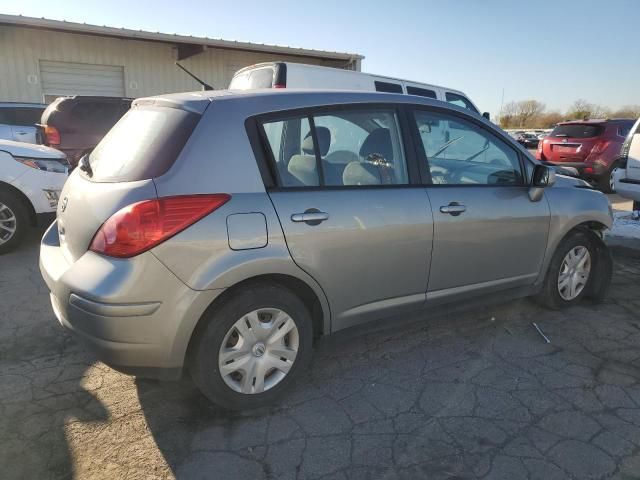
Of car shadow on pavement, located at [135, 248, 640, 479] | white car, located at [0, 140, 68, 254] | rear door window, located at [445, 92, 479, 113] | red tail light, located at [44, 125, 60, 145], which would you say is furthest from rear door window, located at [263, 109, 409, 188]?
red tail light, located at [44, 125, 60, 145]

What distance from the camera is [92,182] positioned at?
2645 mm

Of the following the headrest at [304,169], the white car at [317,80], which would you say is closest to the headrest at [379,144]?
the headrest at [304,169]

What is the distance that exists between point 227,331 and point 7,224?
13.7 feet

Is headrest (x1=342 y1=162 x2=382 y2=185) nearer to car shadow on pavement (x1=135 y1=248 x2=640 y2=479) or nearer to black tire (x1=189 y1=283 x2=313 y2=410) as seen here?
black tire (x1=189 y1=283 x2=313 y2=410)

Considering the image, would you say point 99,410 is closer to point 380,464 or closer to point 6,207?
point 380,464

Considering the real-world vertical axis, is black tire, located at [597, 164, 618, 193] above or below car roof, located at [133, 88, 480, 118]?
below

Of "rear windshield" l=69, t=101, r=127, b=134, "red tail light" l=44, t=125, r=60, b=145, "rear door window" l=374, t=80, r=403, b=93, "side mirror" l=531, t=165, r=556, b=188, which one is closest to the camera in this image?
"side mirror" l=531, t=165, r=556, b=188

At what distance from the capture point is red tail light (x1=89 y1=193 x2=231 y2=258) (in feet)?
7.35

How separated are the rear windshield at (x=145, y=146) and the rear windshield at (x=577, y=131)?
11290mm

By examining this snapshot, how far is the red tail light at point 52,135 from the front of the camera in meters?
8.30

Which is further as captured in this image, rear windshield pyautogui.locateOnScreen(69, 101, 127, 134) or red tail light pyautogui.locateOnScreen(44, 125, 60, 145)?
rear windshield pyautogui.locateOnScreen(69, 101, 127, 134)

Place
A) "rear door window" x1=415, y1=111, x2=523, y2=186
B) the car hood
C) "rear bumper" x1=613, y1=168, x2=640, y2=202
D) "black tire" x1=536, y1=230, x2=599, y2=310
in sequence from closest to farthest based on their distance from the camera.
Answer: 1. "rear door window" x1=415, y1=111, x2=523, y2=186
2. "black tire" x1=536, y1=230, x2=599, y2=310
3. the car hood
4. "rear bumper" x1=613, y1=168, x2=640, y2=202

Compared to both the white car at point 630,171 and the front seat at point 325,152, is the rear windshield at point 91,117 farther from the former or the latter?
the white car at point 630,171

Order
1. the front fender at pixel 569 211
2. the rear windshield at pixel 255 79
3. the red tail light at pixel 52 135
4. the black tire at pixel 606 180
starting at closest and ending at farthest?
1. the front fender at pixel 569 211
2. the rear windshield at pixel 255 79
3. the red tail light at pixel 52 135
4. the black tire at pixel 606 180
